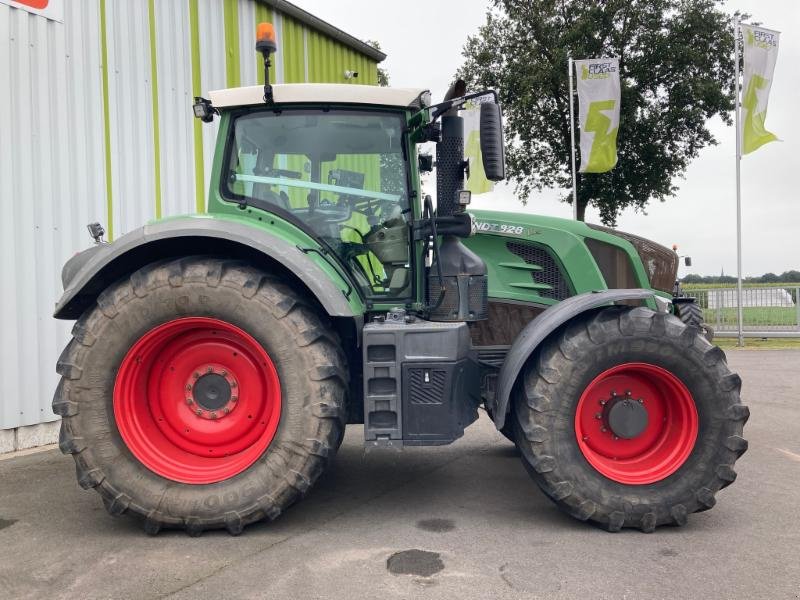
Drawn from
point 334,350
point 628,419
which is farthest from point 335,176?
point 628,419

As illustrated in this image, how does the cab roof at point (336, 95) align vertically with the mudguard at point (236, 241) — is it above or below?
above

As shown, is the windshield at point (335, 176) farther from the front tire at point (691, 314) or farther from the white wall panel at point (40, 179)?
the white wall panel at point (40, 179)

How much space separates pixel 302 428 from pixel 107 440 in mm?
1069

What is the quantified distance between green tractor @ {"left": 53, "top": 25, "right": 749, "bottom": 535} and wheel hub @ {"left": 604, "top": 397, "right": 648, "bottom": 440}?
0.04 feet

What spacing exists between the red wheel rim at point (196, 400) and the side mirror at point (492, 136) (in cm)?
166

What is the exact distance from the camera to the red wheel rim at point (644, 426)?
3604 mm

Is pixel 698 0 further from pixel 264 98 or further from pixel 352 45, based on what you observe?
pixel 264 98

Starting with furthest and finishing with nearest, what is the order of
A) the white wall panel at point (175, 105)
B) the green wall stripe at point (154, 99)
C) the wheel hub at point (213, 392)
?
1. the white wall panel at point (175, 105)
2. the green wall stripe at point (154, 99)
3. the wheel hub at point (213, 392)

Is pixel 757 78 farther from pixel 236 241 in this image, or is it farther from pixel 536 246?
pixel 236 241

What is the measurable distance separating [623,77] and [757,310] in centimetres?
865

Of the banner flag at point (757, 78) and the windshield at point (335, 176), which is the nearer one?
the windshield at point (335, 176)

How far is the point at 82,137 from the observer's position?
6031 mm

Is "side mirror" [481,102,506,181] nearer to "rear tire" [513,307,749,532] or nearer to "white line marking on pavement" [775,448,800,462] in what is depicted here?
"rear tire" [513,307,749,532]

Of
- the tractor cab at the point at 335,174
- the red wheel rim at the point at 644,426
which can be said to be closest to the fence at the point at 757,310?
the red wheel rim at the point at 644,426
